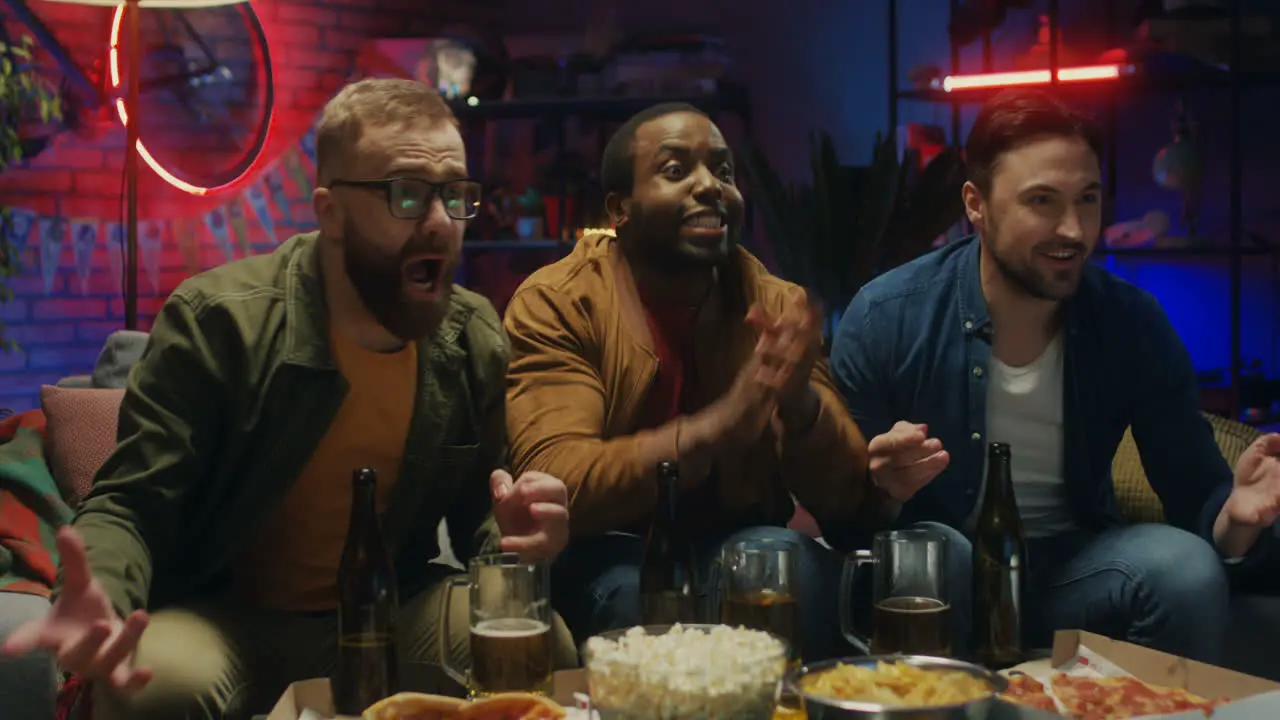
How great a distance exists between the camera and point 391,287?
6.37 feet

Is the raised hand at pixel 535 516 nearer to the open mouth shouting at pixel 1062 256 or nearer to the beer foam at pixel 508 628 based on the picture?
the beer foam at pixel 508 628

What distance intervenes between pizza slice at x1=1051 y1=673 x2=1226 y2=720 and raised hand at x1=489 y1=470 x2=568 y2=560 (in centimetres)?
65

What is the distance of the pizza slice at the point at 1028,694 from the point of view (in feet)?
4.47

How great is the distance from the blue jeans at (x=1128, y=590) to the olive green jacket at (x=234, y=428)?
0.83 m

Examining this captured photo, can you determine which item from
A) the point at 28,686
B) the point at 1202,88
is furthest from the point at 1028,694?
the point at 1202,88

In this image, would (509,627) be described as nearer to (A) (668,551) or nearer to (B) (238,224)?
(A) (668,551)

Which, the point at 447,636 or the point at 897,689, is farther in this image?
the point at 447,636

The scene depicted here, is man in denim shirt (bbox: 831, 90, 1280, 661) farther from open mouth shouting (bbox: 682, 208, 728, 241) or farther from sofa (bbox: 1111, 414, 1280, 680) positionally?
open mouth shouting (bbox: 682, 208, 728, 241)

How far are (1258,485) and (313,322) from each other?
1502 mm

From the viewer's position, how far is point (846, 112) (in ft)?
17.3

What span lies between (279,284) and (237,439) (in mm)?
244

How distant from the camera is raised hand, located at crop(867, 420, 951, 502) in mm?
1995

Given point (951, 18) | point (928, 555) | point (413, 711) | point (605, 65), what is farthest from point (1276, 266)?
point (413, 711)

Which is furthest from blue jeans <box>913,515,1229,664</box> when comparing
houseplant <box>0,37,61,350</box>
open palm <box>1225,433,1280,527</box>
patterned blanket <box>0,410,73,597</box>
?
houseplant <box>0,37,61,350</box>
